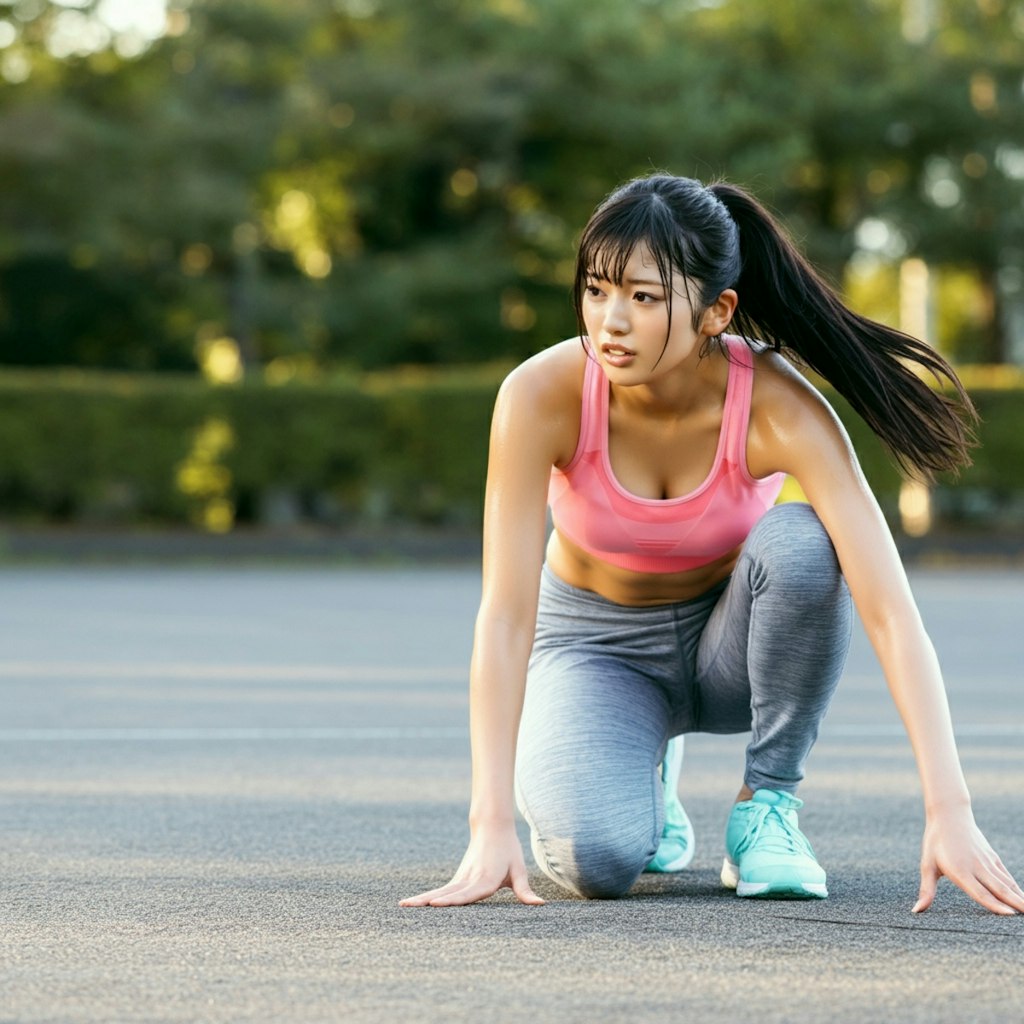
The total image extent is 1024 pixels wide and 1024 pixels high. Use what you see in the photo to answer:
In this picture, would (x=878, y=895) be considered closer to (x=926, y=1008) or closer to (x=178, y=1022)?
(x=926, y=1008)

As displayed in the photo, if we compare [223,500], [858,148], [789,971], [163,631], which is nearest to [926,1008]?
[789,971]

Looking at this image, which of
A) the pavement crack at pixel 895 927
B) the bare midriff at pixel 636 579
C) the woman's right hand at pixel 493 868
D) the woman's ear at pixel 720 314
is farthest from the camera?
the bare midriff at pixel 636 579

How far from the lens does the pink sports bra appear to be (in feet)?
12.9

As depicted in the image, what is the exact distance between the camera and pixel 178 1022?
282 cm

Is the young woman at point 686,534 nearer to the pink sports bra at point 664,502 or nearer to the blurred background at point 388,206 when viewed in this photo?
the pink sports bra at point 664,502

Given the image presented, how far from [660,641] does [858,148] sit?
2639 cm

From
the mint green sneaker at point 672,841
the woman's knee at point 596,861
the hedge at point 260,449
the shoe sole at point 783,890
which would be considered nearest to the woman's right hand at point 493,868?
the woman's knee at point 596,861

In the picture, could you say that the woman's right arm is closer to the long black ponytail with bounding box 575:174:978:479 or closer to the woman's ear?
the long black ponytail with bounding box 575:174:978:479

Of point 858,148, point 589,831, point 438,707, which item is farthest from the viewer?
point 858,148

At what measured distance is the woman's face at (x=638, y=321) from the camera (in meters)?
3.63

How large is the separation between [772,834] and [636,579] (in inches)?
24.1

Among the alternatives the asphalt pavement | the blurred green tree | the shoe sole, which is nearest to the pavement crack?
the asphalt pavement

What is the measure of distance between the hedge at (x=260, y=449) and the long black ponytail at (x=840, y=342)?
1557 cm

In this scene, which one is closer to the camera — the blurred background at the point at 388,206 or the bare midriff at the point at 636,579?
the bare midriff at the point at 636,579
